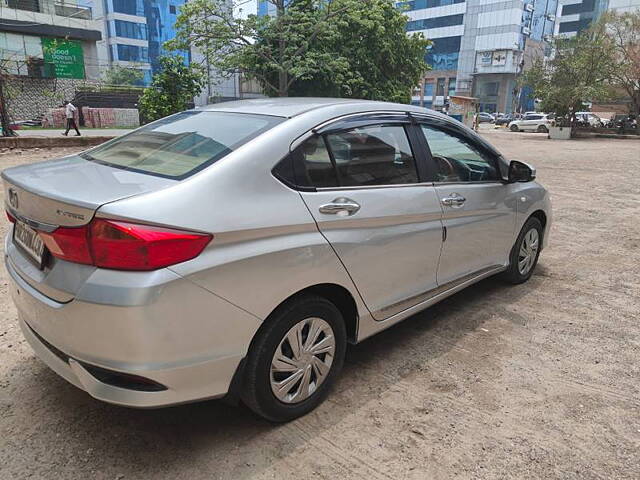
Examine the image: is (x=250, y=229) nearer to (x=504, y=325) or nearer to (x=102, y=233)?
(x=102, y=233)

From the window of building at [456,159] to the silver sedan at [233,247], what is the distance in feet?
0.12

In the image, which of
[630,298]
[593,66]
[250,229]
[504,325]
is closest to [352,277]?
[250,229]

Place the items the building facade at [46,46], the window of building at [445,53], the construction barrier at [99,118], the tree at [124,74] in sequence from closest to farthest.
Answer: the building facade at [46,46], the construction barrier at [99,118], the tree at [124,74], the window of building at [445,53]

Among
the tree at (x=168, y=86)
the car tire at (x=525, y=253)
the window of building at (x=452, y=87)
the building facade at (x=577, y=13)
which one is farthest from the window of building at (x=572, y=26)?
the car tire at (x=525, y=253)

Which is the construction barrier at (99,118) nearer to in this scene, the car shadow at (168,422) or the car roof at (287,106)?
the car roof at (287,106)

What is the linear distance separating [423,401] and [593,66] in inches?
1261

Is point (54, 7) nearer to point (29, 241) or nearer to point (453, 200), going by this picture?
point (29, 241)

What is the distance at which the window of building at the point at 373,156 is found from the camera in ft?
8.79

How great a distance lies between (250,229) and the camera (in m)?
2.12

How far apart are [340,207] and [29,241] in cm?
151

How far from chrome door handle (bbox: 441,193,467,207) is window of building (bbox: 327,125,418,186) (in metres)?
0.29

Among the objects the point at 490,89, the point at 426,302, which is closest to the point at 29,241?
the point at 426,302

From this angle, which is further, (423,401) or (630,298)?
(630,298)

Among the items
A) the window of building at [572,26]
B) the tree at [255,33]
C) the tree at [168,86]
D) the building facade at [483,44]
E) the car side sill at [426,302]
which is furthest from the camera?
the window of building at [572,26]
